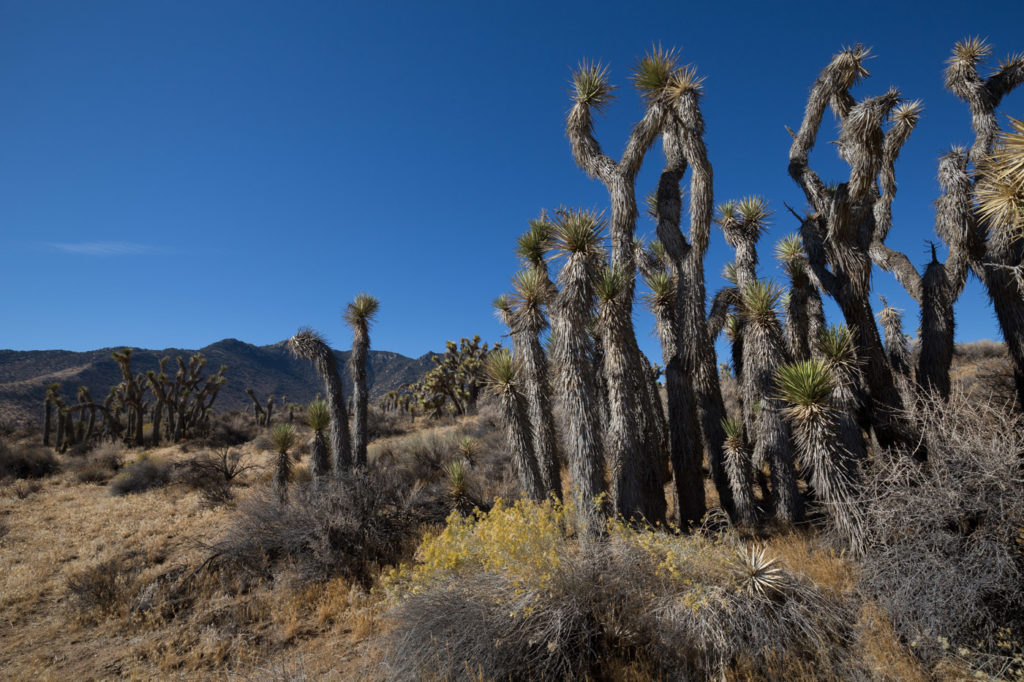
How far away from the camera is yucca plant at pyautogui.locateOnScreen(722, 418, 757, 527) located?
333 inches

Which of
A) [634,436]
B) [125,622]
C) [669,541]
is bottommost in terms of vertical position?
[125,622]

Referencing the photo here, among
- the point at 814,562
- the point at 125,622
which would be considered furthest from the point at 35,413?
the point at 814,562

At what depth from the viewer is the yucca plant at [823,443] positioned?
5.79 meters

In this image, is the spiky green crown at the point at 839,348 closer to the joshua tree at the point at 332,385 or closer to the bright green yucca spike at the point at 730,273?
the bright green yucca spike at the point at 730,273

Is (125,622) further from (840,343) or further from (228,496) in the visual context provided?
(840,343)

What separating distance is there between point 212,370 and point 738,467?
271 feet

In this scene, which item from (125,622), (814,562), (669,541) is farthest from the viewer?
(125,622)

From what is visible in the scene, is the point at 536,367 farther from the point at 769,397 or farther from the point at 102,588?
the point at 102,588

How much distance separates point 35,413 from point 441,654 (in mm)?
59947

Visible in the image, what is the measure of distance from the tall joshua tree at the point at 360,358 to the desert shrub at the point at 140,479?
7.96 metres

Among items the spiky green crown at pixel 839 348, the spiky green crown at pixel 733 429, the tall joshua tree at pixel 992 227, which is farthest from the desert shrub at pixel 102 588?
the tall joshua tree at pixel 992 227

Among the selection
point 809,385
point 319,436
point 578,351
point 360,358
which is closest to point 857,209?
point 809,385

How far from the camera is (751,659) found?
156 inches

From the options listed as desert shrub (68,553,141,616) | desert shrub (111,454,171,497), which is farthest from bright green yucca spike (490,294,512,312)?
desert shrub (111,454,171,497)
